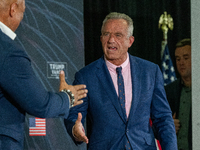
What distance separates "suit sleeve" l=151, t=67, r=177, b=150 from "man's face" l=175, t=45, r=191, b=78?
8.97ft

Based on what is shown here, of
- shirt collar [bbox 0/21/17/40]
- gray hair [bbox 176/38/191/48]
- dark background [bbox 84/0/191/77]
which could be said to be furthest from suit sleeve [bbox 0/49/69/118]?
gray hair [bbox 176/38/191/48]

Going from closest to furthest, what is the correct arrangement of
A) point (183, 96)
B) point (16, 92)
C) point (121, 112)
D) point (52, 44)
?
point (16, 92) → point (121, 112) → point (52, 44) → point (183, 96)

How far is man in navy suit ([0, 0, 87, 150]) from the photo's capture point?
5.04 feet

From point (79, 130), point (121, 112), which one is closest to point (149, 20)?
point (121, 112)

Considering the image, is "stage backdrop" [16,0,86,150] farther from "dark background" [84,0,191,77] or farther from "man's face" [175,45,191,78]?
"man's face" [175,45,191,78]

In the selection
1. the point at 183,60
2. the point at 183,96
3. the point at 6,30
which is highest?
the point at 6,30

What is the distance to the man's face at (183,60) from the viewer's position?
16.4ft

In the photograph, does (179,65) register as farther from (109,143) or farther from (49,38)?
(109,143)

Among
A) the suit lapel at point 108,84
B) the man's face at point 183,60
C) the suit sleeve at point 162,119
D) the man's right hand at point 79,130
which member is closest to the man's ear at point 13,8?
the man's right hand at point 79,130

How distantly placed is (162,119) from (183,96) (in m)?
2.83

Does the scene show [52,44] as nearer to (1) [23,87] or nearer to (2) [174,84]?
(2) [174,84]

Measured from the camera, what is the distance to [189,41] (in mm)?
5020

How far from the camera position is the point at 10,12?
1713 millimetres
